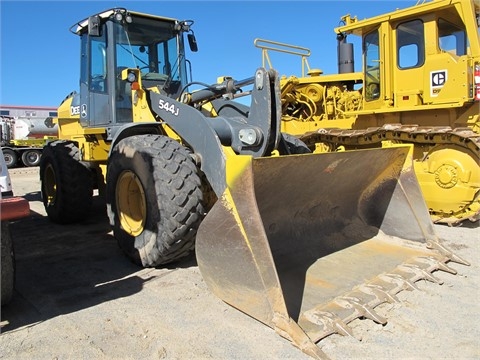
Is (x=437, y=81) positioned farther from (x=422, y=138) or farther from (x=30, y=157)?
(x=30, y=157)

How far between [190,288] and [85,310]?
86 centimetres

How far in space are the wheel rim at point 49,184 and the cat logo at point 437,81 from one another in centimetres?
588

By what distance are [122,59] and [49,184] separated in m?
2.62

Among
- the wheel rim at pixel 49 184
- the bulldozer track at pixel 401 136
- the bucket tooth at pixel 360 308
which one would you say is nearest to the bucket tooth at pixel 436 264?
the bucket tooth at pixel 360 308

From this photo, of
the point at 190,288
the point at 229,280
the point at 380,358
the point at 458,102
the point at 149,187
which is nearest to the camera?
the point at 380,358

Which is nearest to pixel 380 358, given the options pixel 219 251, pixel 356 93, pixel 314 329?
pixel 314 329

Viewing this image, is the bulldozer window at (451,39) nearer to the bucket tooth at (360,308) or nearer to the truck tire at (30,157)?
the bucket tooth at (360,308)

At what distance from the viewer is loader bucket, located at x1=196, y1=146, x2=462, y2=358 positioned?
2988 millimetres

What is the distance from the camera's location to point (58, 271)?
14.2 ft

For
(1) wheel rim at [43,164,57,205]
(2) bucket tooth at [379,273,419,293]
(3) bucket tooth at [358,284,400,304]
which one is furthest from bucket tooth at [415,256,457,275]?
(1) wheel rim at [43,164,57,205]

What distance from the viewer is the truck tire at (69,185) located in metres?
6.18

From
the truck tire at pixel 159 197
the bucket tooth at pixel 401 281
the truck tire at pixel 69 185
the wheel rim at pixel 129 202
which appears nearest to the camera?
the bucket tooth at pixel 401 281

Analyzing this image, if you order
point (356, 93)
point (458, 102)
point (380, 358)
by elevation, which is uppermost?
point (356, 93)

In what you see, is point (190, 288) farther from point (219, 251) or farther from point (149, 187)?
point (149, 187)
